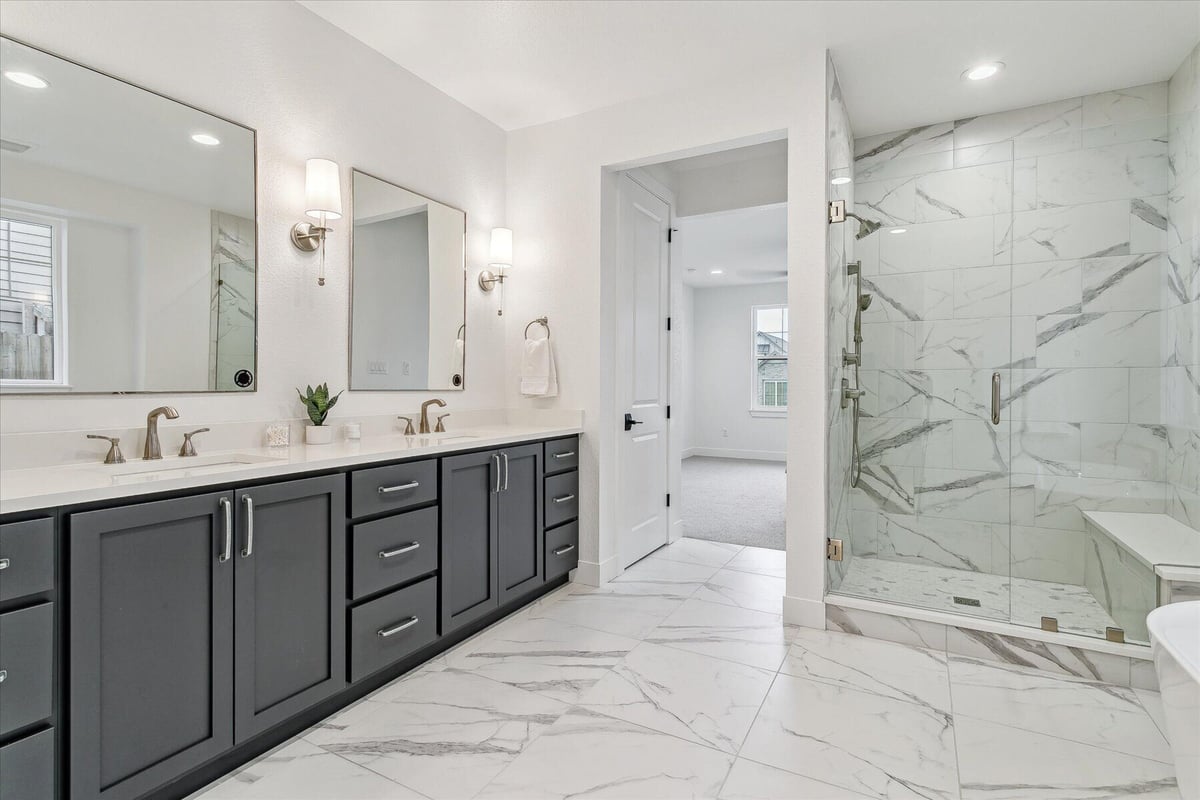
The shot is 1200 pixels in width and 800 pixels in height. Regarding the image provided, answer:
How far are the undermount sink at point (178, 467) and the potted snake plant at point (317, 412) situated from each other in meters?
0.30

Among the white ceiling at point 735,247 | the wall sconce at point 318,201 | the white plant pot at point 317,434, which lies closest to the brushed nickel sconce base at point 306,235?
the wall sconce at point 318,201

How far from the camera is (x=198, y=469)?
1830 millimetres

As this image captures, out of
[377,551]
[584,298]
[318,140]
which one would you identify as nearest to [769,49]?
[584,298]

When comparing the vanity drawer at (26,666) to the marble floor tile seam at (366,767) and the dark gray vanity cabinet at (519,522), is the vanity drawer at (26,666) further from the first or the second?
the dark gray vanity cabinet at (519,522)

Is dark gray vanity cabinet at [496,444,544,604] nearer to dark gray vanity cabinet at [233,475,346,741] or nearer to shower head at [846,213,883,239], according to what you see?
dark gray vanity cabinet at [233,475,346,741]

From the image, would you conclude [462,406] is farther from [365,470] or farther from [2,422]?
[2,422]

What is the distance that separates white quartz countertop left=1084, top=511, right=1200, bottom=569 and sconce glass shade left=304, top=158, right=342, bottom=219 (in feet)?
11.3

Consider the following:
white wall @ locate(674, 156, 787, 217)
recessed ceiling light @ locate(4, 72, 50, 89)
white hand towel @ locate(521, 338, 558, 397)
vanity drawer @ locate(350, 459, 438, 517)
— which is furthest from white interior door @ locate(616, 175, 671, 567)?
recessed ceiling light @ locate(4, 72, 50, 89)

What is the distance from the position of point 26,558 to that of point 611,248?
2714 mm

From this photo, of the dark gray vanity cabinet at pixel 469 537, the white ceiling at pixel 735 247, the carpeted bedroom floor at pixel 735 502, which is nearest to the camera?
the dark gray vanity cabinet at pixel 469 537

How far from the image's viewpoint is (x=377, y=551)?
2.05 metres

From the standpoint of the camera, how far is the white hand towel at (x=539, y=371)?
3.29 meters

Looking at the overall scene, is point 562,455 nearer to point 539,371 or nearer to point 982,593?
point 539,371

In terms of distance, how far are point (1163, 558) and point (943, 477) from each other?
90 centimetres
